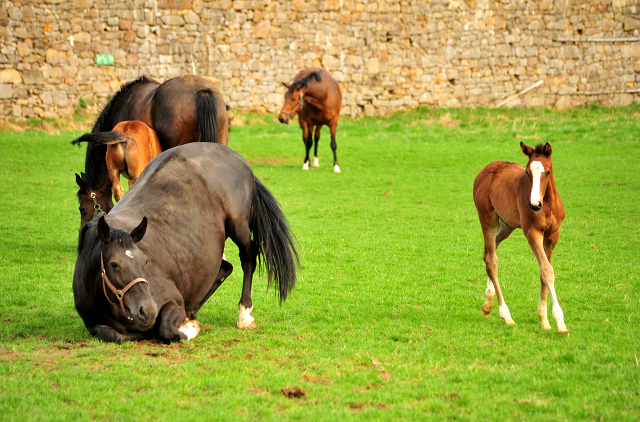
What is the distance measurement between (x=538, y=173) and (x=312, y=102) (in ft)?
35.3

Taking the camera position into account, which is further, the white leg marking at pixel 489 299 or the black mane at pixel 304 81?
the black mane at pixel 304 81

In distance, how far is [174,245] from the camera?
5039 mm

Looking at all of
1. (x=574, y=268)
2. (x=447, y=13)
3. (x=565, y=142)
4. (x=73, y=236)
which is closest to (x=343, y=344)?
(x=574, y=268)

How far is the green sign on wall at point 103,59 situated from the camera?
21.0 metres

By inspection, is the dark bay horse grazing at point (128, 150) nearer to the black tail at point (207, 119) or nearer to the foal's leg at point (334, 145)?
the black tail at point (207, 119)

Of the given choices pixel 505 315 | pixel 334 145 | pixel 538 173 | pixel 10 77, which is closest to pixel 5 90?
pixel 10 77

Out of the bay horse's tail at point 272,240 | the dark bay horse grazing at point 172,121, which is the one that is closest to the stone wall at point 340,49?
the dark bay horse grazing at point 172,121

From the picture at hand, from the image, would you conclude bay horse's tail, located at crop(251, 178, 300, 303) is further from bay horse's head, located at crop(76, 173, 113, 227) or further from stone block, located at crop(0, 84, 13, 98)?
stone block, located at crop(0, 84, 13, 98)

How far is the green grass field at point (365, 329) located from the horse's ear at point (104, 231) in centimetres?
82

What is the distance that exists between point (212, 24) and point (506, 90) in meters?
10.9

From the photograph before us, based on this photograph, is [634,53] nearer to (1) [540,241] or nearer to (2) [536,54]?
(2) [536,54]

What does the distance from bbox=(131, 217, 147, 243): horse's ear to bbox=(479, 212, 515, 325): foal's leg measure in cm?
296

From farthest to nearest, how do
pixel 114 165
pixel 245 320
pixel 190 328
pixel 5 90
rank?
pixel 5 90 → pixel 114 165 → pixel 245 320 → pixel 190 328

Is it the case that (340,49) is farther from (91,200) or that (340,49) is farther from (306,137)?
(91,200)
